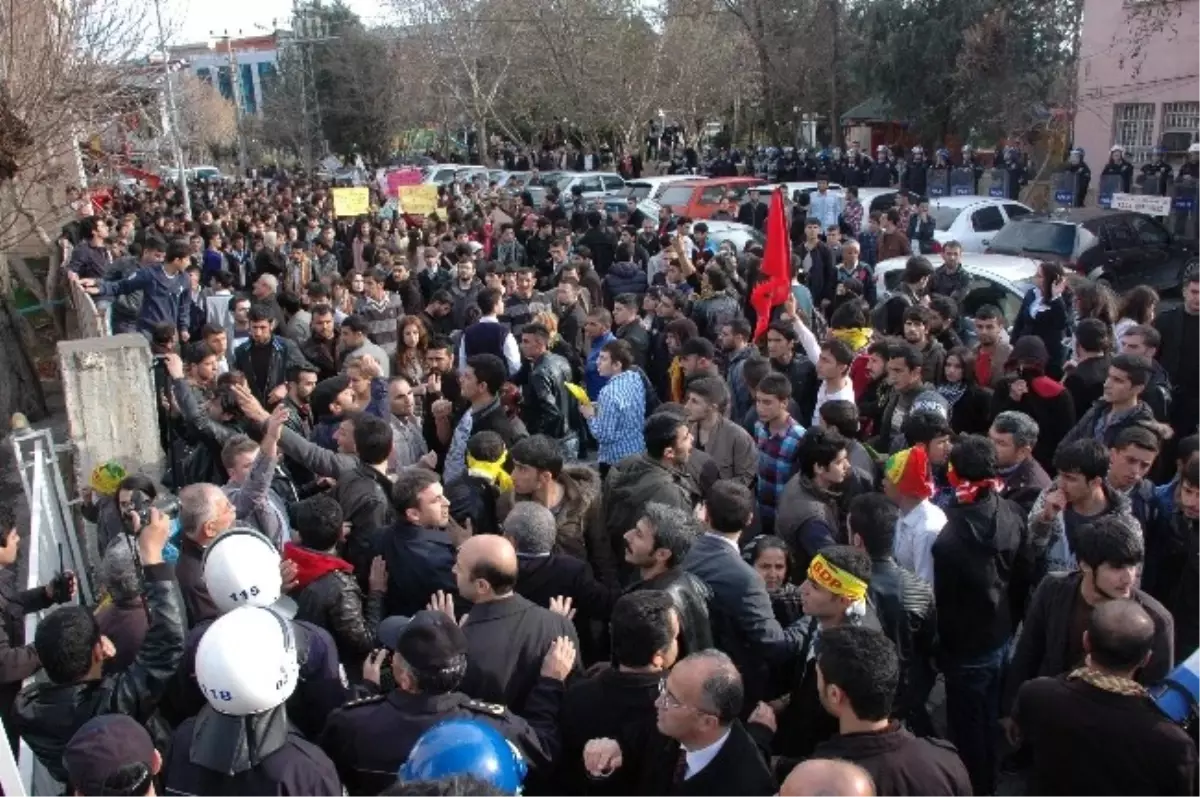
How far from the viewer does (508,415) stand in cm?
662

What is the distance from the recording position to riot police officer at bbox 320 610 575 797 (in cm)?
329

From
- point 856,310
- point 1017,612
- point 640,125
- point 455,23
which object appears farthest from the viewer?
point 455,23

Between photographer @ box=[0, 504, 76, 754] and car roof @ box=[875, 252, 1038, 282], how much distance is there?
9.09 meters

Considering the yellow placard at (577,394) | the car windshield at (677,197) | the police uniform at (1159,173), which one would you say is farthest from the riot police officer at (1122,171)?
the yellow placard at (577,394)

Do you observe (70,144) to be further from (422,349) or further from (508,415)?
(508,415)

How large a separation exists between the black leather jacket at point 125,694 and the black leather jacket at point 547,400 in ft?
11.2

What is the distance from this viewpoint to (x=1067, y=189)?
22.2 metres

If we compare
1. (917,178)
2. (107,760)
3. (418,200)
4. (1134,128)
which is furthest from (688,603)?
(1134,128)

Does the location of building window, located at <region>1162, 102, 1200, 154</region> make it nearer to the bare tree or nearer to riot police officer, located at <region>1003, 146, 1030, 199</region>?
riot police officer, located at <region>1003, 146, 1030, 199</region>

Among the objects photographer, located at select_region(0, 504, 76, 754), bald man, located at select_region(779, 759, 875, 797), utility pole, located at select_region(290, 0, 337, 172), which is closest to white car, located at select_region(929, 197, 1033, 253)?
photographer, located at select_region(0, 504, 76, 754)

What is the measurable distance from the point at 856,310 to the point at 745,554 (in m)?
3.55

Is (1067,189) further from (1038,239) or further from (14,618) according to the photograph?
(14,618)

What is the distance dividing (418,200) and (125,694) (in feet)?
49.6

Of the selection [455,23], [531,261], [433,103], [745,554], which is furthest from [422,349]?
[433,103]
